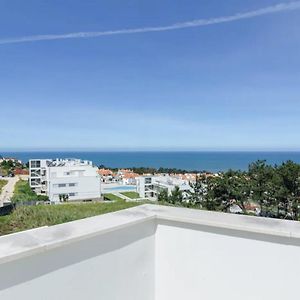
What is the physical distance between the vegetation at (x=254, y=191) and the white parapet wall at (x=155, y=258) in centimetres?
916

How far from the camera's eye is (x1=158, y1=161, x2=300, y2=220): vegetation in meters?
11.2

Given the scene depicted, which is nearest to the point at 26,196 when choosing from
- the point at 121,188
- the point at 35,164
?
the point at 121,188

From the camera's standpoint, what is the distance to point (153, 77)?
1702cm

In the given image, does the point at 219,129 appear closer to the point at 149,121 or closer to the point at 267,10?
the point at 149,121

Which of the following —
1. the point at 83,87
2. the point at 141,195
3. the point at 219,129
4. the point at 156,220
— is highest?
the point at 83,87

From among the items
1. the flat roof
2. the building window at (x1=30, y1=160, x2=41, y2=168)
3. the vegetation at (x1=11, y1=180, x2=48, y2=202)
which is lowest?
the vegetation at (x1=11, y1=180, x2=48, y2=202)

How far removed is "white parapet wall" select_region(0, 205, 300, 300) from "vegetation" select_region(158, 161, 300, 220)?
30.0 ft

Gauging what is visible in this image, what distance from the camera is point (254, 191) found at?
11.7 metres

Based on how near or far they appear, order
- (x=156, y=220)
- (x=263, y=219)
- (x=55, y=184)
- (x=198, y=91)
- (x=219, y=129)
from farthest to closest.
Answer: (x=55, y=184)
(x=219, y=129)
(x=198, y=91)
(x=156, y=220)
(x=263, y=219)

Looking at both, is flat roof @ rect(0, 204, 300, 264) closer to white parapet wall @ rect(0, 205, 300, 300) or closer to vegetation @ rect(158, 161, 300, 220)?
white parapet wall @ rect(0, 205, 300, 300)

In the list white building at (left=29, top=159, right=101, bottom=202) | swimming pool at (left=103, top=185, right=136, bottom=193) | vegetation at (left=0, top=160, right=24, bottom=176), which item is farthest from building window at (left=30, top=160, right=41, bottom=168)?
vegetation at (left=0, top=160, right=24, bottom=176)

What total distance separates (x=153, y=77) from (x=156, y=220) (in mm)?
16020

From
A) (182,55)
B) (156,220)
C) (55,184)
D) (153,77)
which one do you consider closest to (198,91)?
(153,77)

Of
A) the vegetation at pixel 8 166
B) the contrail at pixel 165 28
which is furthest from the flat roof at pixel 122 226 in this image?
the vegetation at pixel 8 166
